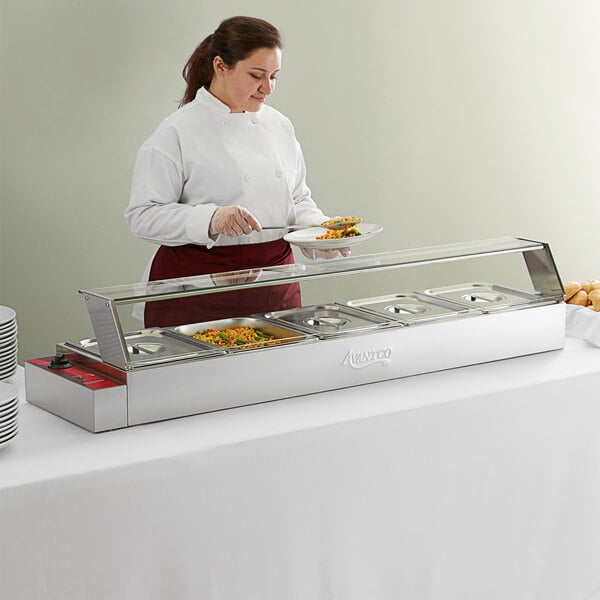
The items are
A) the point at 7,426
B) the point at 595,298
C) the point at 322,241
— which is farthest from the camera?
the point at 595,298

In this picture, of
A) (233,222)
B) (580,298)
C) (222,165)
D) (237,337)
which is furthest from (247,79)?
(580,298)

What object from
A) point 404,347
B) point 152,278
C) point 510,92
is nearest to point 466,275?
point 404,347

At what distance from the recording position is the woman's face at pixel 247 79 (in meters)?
2.41

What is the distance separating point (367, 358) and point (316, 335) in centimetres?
11

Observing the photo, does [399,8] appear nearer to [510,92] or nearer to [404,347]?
[510,92]

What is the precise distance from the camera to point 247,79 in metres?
2.42

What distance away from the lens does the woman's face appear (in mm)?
2410

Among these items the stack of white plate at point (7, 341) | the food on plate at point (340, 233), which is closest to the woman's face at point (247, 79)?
the food on plate at point (340, 233)

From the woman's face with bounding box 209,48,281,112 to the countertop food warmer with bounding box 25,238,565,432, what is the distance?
686mm

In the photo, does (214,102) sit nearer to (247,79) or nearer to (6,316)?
(247,79)

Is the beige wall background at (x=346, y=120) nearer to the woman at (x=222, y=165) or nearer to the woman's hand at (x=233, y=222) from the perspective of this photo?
the woman at (x=222, y=165)

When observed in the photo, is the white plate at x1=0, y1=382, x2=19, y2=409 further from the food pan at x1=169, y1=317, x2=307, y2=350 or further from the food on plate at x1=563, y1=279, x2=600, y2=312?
the food on plate at x1=563, y1=279, x2=600, y2=312

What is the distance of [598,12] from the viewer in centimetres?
458

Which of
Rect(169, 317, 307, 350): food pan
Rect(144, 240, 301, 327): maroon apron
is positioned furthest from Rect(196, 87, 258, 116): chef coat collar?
Rect(169, 317, 307, 350): food pan
